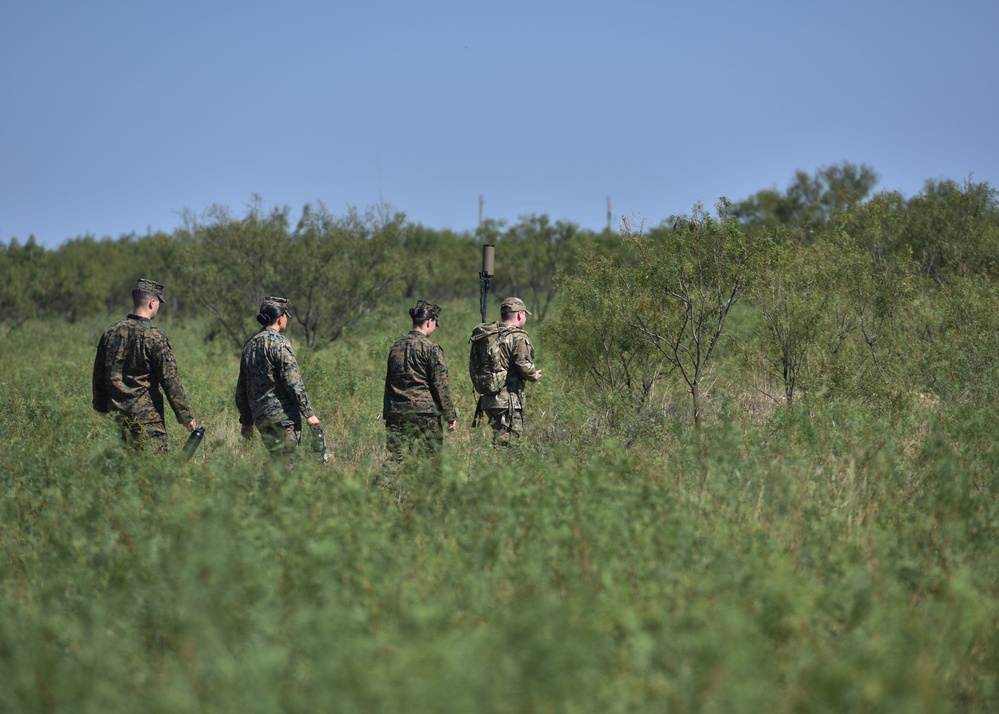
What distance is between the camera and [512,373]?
827cm

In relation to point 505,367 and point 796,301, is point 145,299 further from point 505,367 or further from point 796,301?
point 796,301

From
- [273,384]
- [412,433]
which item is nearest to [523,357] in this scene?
[412,433]

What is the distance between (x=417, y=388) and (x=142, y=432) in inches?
78.3

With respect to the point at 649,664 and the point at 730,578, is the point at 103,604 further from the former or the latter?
the point at 730,578

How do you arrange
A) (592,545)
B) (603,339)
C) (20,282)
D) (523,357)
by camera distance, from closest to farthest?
(592,545) < (523,357) < (603,339) < (20,282)

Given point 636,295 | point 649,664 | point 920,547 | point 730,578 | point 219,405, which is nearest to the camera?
point 649,664

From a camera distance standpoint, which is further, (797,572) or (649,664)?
(797,572)

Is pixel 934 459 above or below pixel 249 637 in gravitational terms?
above

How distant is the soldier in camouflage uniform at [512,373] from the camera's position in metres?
8.16

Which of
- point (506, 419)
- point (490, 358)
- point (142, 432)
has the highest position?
point (490, 358)

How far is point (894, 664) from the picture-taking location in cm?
332

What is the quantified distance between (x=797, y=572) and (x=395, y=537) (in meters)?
2.05

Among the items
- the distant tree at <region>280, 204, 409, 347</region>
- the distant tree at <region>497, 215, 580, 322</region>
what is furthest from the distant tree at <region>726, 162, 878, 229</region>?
the distant tree at <region>280, 204, 409, 347</region>

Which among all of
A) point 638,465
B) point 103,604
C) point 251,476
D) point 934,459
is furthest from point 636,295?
point 103,604
